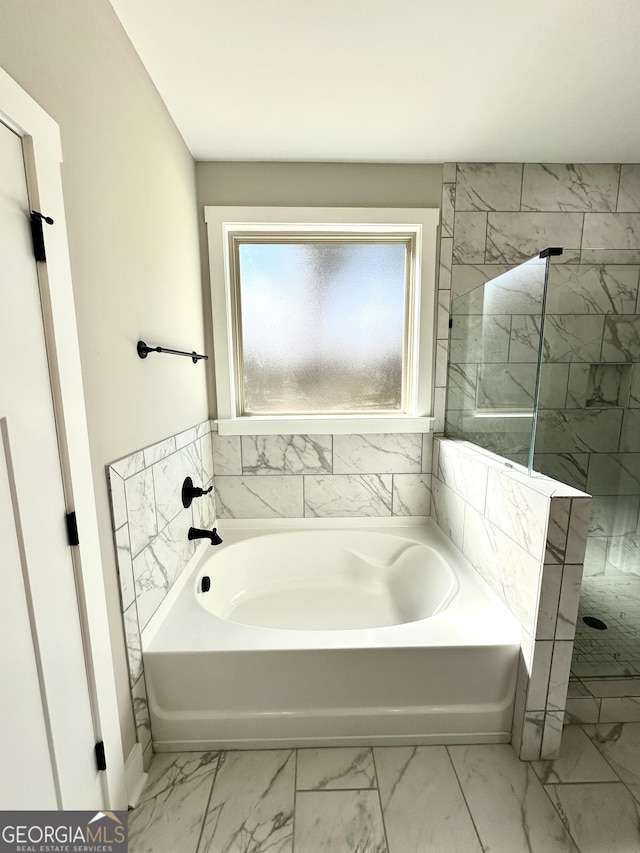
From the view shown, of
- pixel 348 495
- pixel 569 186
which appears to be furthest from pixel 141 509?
pixel 569 186

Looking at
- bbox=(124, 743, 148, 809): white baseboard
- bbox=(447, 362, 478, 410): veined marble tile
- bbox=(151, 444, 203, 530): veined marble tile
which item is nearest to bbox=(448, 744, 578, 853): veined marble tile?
bbox=(124, 743, 148, 809): white baseboard

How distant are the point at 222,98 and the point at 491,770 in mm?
2760

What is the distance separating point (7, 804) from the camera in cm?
71

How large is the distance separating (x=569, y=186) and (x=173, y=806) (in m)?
3.30

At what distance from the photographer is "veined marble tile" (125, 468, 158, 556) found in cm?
122

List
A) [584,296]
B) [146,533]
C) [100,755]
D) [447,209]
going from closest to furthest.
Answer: [100,755]
[146,533]
[584,296]
[447,209]

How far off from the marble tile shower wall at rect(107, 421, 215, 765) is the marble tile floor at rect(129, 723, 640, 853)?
248 millimetres

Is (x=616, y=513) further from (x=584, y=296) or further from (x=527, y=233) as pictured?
(x=527, y=233)

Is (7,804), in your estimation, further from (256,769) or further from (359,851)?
(359,851)

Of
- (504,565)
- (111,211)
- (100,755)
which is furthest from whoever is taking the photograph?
(504,565)

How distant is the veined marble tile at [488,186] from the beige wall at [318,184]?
0.13 meters

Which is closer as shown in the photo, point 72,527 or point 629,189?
point 72,527

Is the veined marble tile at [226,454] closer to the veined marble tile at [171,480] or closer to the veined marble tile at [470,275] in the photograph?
the veined marble tile at [171,480]

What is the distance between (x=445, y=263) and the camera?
2104mm
